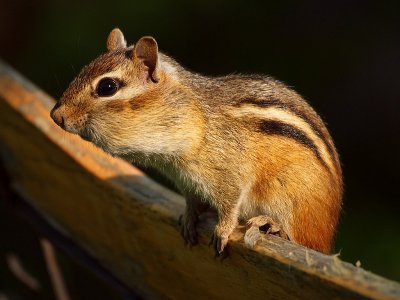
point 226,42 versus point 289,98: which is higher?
point 289,98

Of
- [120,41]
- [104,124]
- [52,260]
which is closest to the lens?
[104,124]

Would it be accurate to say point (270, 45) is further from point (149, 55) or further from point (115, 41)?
point (149, 55)

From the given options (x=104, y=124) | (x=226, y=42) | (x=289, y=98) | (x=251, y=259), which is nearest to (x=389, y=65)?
(x=226, y=42)

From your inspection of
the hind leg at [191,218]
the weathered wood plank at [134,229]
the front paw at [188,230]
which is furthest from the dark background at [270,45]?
the front paw at [188,230]

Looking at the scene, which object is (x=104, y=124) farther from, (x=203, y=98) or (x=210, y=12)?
(x=210, y=12)

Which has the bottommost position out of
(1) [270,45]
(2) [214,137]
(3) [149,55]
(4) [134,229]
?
(1) [270,45]

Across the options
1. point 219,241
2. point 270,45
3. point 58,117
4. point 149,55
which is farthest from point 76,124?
point 270,45
